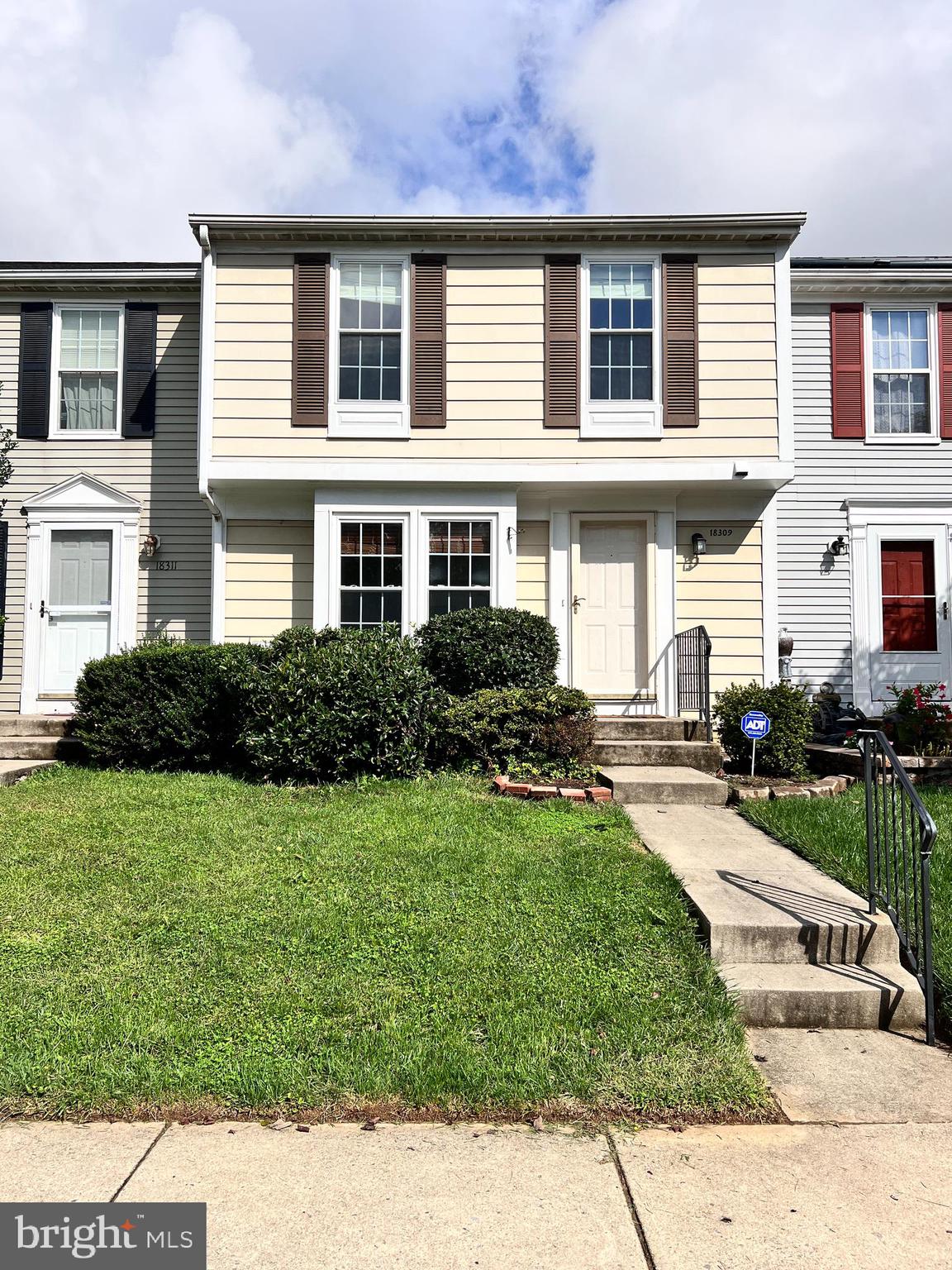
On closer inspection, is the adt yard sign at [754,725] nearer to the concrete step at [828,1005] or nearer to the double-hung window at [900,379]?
the concrete step at [828,1005]

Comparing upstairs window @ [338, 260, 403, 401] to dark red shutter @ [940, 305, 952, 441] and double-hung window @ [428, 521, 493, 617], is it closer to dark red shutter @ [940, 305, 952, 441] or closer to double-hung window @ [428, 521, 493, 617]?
double-hung window @ [428, 521, 493, 617]

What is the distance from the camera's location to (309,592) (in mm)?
9508

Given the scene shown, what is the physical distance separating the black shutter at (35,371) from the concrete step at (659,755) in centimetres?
807

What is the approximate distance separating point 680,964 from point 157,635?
8.32 meters

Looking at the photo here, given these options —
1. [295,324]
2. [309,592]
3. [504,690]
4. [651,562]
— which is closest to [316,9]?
[295,324]

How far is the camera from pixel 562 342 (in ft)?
30.5

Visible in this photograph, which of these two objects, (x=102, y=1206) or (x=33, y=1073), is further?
(x=33, y=1073)

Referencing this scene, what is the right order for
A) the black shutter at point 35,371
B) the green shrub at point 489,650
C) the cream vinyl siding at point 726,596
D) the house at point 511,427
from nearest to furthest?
1. the green shrub at point 489,650
2. the house at point 511,427
3. the cream vinyl siding at point 726,596
4. the black shutter at point 35,371

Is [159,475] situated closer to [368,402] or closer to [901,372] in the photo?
[368,402]

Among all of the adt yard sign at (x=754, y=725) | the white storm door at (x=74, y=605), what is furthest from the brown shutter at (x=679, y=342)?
the white storm door at (x=74, y=605)

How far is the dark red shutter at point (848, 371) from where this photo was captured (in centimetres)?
1061

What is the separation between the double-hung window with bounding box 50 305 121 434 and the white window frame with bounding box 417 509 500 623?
14.6 ft

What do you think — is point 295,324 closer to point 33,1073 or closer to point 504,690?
point 504,690

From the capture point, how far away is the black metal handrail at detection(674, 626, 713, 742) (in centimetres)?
819
